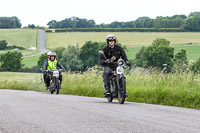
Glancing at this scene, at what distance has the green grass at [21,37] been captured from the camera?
145500 millimetres

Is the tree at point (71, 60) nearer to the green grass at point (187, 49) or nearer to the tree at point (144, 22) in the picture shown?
the green grass at point (187, 49)

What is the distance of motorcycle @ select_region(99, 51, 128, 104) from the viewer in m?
11.6

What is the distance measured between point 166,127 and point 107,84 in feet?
20.2

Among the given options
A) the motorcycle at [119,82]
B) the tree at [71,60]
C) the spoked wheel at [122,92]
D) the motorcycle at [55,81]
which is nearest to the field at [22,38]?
the tree at [71,60]

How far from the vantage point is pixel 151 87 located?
13906 mm

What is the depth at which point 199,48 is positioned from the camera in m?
118

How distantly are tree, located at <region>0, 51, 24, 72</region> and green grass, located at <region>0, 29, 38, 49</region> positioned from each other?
72.6 ft

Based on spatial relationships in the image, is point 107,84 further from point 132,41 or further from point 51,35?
point 51,35

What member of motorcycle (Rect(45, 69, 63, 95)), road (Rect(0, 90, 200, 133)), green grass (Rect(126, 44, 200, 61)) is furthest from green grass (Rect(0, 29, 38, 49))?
road (Rect(0, 90, 200, 133))

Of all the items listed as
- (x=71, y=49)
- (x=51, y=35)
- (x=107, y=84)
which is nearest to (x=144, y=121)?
(x=107, y=84)

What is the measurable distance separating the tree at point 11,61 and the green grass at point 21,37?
22124mm

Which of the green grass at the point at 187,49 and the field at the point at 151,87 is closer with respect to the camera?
the field at the point at 151,87

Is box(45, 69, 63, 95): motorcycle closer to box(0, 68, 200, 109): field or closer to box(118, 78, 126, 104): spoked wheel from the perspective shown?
box(0, 68, 200, 109): field

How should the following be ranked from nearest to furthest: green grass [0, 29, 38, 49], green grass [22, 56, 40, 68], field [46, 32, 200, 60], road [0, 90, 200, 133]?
road [0, 90, 200, 133] → green grass [22, 56, 40, 68] → field [46, 32, 200, 60] → green grass [0, 29, 38, 49]
